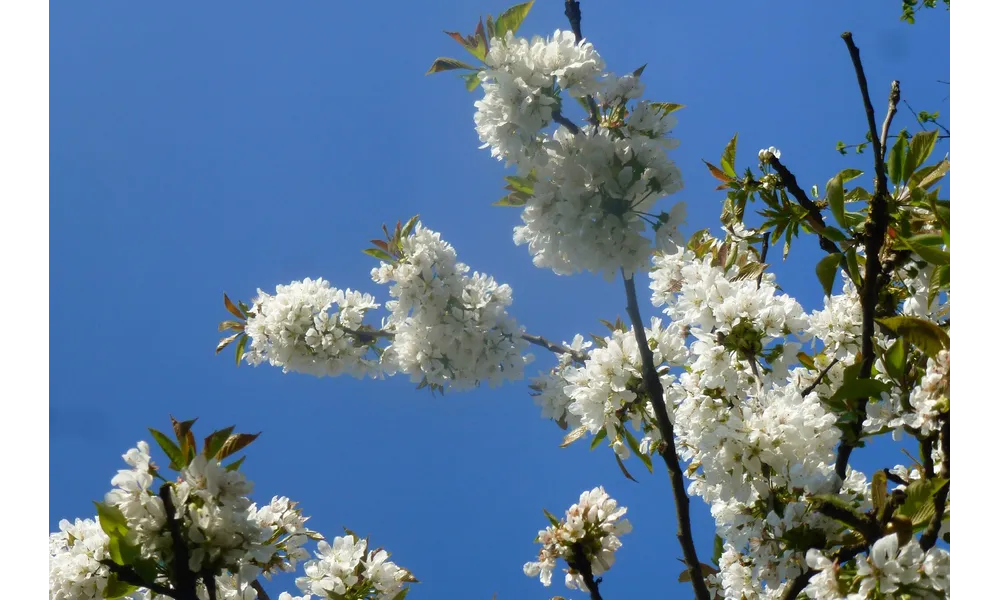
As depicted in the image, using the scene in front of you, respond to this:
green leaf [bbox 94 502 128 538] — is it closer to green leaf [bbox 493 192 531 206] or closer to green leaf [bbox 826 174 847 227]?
green leaf [bbox 493 192 531 206]

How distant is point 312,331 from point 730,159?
2.29 metres

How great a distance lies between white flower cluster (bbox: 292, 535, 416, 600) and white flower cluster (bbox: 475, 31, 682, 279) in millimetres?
1460

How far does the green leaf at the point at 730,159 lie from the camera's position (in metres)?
2.53

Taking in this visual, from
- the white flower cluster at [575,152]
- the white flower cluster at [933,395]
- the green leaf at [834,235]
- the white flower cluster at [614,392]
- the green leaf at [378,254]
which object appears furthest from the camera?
the green leaf at [378,254]

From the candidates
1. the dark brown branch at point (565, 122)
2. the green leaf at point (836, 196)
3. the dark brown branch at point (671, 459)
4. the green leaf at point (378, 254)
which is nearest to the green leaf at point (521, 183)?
the dark brown branch at point (565, 122)

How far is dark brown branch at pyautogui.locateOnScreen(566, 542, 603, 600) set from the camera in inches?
90.4

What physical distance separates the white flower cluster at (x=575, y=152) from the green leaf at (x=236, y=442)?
1.10m

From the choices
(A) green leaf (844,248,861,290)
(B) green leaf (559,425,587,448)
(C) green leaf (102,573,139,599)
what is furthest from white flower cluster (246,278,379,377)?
(A) green leaf (844,248,861,290)

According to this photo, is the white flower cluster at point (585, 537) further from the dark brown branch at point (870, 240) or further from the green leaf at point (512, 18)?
the green leaf at point (512, 18)

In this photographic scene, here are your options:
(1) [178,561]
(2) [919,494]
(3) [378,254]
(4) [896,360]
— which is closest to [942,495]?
(2) [919,494]

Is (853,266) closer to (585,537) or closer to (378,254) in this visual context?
(585,537)
